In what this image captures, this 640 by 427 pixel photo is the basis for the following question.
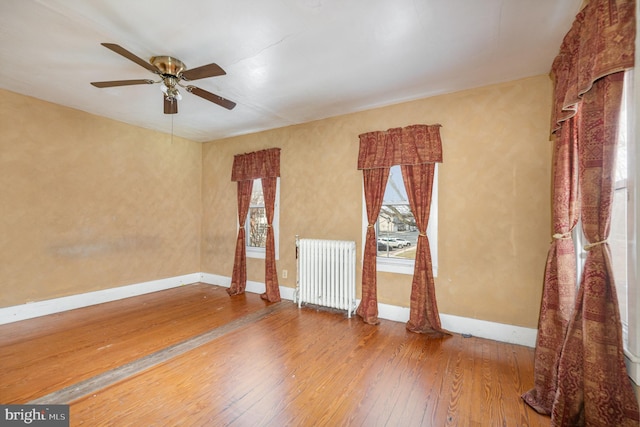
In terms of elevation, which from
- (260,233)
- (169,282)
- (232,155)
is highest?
(232,155)

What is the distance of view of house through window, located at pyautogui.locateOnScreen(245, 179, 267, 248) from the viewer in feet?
16.5

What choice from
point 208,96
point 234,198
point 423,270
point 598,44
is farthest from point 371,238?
point 234,198

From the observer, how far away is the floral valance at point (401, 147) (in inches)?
128

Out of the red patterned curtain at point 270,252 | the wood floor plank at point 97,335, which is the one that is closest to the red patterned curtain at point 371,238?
the red patterned curtain at point 270,252

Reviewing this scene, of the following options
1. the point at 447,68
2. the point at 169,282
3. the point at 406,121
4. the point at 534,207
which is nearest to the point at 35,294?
the point at 169,282

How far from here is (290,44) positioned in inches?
91.0

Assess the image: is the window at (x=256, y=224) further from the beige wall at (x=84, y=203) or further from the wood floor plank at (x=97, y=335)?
the beige wall at (x=84, y=203)

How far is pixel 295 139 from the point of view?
4.39 m

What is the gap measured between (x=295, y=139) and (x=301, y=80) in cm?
148

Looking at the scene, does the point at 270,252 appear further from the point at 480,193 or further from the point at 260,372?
the point at 480,193

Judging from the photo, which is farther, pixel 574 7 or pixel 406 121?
pixel 406 121

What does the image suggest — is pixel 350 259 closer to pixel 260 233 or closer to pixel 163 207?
pixel 260 233

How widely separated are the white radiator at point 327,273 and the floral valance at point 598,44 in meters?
2.59

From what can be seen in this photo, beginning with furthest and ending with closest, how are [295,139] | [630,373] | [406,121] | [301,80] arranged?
[295,139]
[406,121]
[301,80]
[630,373]
